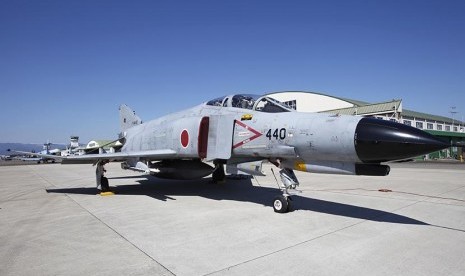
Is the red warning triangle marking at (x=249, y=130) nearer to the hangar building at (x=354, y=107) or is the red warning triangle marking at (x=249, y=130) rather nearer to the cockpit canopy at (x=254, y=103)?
the cockpit canopy at (x=254, y=103)

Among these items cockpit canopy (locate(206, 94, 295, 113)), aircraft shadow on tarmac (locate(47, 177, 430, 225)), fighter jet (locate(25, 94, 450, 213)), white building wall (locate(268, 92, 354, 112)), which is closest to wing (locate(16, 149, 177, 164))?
fighter jet (locate(25, 94, 450, 213))

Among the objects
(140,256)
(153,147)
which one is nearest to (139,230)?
(140,256)

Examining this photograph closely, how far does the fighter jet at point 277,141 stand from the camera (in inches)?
189

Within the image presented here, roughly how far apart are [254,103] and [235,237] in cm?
338

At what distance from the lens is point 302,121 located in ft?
19.5

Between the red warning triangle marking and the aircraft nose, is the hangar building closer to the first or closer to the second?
the red warning triangle marking

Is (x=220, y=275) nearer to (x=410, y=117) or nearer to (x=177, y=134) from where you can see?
(x=177, y=134)

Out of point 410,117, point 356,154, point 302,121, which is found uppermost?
point 410,117

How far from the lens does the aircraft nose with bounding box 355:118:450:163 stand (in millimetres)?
4480

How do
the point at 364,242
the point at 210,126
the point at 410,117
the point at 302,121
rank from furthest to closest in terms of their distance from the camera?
the point at 410,117 → the point at 210,126 → the point at 302,121 → the point at 364,242

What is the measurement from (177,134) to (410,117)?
4451 centimetres

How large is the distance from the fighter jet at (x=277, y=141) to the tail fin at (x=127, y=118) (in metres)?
4.71

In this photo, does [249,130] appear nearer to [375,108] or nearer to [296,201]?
[296,201]

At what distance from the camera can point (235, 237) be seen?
469 cm
